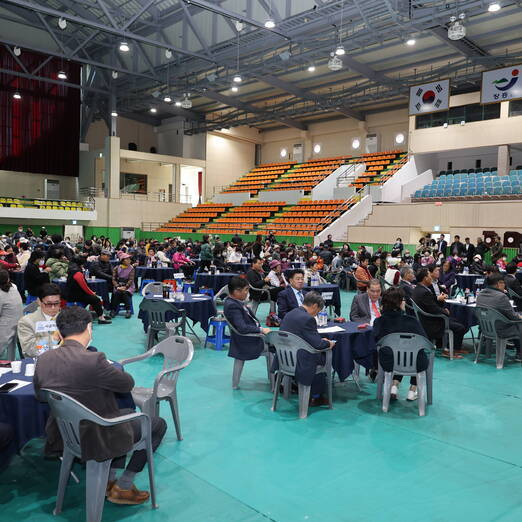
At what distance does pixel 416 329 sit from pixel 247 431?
189cm

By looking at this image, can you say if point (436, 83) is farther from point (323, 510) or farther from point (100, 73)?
point (323, 510)

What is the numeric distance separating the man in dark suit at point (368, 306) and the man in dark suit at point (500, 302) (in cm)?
167

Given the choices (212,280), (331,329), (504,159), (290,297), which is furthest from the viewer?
(504,159)

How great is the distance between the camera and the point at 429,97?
20875mm

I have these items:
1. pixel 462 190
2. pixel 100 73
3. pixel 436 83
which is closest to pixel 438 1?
pixel 436 83

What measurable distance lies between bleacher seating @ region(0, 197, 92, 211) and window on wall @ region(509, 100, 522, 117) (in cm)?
2076

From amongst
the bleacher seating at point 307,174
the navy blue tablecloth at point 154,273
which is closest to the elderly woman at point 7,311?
the navy blue tablecloth at point 154,273

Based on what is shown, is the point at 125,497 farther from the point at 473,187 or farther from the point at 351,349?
the point at 473,187

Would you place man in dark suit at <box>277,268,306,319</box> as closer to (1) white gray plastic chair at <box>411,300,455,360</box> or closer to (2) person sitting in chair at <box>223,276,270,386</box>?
(2) person sitting in chair at <box>223,276,270,386</box>

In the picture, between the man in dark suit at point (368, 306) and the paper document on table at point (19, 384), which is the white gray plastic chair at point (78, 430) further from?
the man in dark suit at point (368, 306)

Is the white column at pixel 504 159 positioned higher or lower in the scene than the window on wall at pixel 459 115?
lower

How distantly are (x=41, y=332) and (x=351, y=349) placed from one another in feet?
9.78

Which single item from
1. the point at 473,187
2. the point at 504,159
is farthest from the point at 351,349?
the point at 504,159

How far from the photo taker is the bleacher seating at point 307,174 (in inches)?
1079
